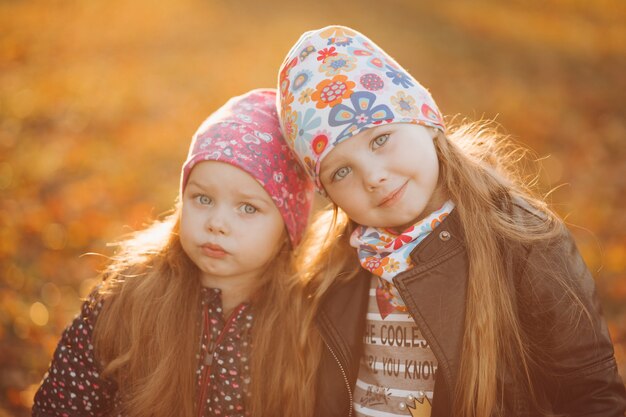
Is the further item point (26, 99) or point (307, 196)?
point (26, 99)

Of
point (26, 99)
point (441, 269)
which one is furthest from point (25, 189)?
point (441, 269)

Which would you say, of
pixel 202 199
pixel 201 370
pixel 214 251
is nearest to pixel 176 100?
pixel 202 199

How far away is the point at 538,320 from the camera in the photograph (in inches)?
90.5

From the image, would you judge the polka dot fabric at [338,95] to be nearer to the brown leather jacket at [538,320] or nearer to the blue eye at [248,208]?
the blue eye at [248,208]

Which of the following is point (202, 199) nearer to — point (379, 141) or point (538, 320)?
point (379, 141)

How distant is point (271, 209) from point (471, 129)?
1.02 meters

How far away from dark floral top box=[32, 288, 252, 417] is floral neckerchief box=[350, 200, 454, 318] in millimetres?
599

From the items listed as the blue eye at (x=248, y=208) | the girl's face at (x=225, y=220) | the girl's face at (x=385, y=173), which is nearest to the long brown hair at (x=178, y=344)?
the girl's face at (x=225, y=220)

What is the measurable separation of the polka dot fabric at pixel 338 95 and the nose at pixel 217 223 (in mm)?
415

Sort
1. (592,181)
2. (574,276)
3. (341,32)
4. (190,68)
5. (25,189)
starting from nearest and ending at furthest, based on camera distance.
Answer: (574,276) < (341,32) < (25,189) < (592,181) < (190,68)

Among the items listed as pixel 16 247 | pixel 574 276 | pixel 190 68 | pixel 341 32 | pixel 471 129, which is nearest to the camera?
pixel 574 276

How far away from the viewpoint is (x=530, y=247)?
2312 mm

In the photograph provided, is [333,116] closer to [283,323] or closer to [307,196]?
[307,196]

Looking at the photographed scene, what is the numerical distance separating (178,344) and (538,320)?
1.50 meters
